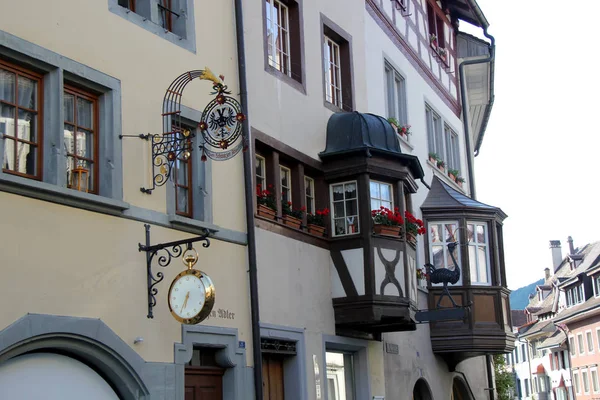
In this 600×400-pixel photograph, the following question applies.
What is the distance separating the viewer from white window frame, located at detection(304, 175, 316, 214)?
15000 millimetres

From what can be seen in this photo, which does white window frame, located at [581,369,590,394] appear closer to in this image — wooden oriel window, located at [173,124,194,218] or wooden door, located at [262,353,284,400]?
wooden door, located at [262,353,284,400]

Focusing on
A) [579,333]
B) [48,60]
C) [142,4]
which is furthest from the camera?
[579,333]

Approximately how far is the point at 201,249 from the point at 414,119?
1004 cm

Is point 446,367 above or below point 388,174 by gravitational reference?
below

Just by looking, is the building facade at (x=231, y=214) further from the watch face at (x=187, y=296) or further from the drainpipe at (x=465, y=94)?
the drainpipe at (x=465, y=94)

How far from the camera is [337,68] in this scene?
16.5 m

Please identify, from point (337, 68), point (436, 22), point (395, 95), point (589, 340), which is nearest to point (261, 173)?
point (337, 68)

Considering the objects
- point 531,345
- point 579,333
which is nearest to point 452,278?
point 579,333

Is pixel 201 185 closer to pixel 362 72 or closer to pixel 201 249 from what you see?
pixel 201 249

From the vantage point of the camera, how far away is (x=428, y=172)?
2097 centimetres

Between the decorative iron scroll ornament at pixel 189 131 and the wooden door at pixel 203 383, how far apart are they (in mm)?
2327

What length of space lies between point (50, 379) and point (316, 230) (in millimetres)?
6116

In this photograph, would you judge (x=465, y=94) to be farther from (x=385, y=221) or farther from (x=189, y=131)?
(x=189, y=131)

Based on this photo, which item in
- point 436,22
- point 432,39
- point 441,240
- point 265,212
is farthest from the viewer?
point 436,22
